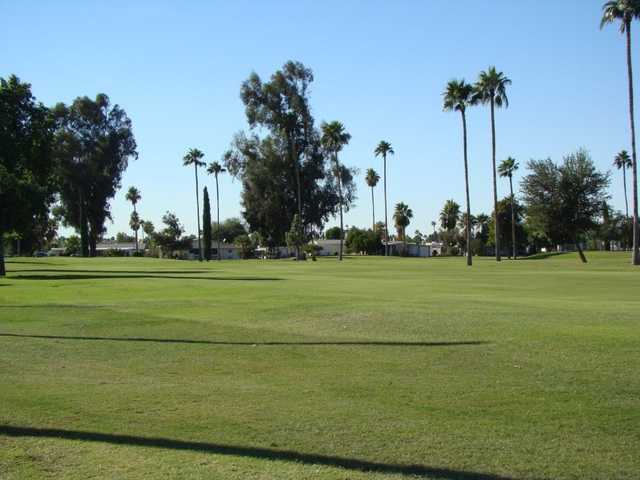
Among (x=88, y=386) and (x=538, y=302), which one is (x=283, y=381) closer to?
(x=88, y=386)

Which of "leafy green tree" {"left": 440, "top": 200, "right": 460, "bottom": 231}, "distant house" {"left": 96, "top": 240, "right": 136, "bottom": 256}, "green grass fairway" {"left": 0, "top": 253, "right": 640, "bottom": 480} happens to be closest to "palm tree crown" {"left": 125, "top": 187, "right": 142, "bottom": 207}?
"distant house" {"left": 96, "top": 240, "right": 136, "bottom": 256}

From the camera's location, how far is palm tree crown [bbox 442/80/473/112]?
238ft

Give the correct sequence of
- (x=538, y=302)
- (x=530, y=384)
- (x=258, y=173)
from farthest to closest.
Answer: (x=258, y=173)
(x=538, y=302)
(x=530, y=384)

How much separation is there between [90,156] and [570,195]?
59.9m

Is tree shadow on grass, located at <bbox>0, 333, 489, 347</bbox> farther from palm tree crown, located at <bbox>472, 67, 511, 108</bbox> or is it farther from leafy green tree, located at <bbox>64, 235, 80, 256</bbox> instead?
leafy green tree, located at <bbox>64, 235, 80, 256</bbox>

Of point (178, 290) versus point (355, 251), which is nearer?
point (178, 290)

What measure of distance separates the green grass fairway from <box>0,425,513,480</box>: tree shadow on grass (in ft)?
0.09

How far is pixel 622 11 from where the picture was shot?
56500mm

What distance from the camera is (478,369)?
11.3 metres

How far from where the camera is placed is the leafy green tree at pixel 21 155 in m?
47.6

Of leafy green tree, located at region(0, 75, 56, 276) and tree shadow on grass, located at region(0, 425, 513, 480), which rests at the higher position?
leafy green tree, located at region(0, 75, 56, 276)

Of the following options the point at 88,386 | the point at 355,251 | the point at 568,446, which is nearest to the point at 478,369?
the point at 568,446

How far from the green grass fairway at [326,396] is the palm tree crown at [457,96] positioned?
186 ft

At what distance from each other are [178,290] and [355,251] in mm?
118227
